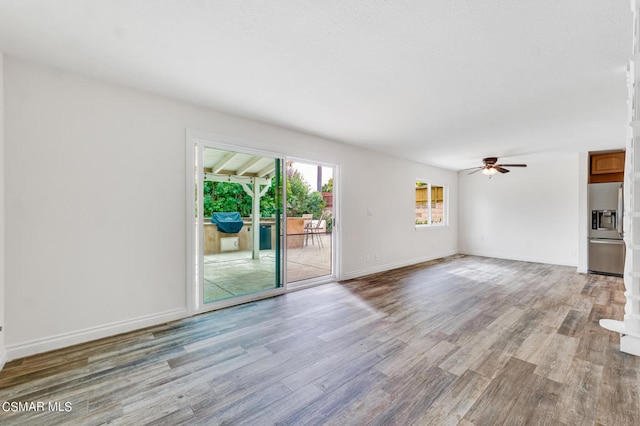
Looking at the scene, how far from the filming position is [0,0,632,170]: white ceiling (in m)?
1.66

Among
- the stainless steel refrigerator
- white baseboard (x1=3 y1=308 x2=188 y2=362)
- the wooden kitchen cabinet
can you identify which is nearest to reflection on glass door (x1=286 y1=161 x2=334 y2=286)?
white baseboard (x1=3 y1=308 x2=188 y2=362)

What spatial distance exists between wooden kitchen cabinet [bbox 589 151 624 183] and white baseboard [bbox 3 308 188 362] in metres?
7.41

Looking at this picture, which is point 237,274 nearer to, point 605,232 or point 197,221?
point 197,221

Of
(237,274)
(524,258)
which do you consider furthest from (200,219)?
(524,258)

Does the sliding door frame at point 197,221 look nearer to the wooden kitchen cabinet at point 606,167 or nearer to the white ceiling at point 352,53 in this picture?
the white ceiling at point 352,53

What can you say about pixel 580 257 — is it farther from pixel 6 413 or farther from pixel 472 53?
pixel 6 413

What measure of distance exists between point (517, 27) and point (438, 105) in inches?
51.0

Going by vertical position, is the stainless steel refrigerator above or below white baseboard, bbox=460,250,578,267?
above

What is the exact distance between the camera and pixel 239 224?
386 cm

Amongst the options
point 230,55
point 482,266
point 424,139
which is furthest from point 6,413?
point 482,266

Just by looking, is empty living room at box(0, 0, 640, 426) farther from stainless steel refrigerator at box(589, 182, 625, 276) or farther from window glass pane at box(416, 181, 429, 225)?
window glass pane at box(416, 181, 429, 225)

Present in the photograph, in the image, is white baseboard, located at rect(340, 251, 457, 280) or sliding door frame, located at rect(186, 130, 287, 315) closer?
sliding door frame, located at rect(186, 130, 287, 315)

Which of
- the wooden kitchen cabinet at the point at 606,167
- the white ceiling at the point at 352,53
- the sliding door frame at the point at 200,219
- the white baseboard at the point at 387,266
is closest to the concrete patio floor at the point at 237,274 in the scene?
the sliding door frame at the point at 200,219

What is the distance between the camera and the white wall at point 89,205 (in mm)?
2209
